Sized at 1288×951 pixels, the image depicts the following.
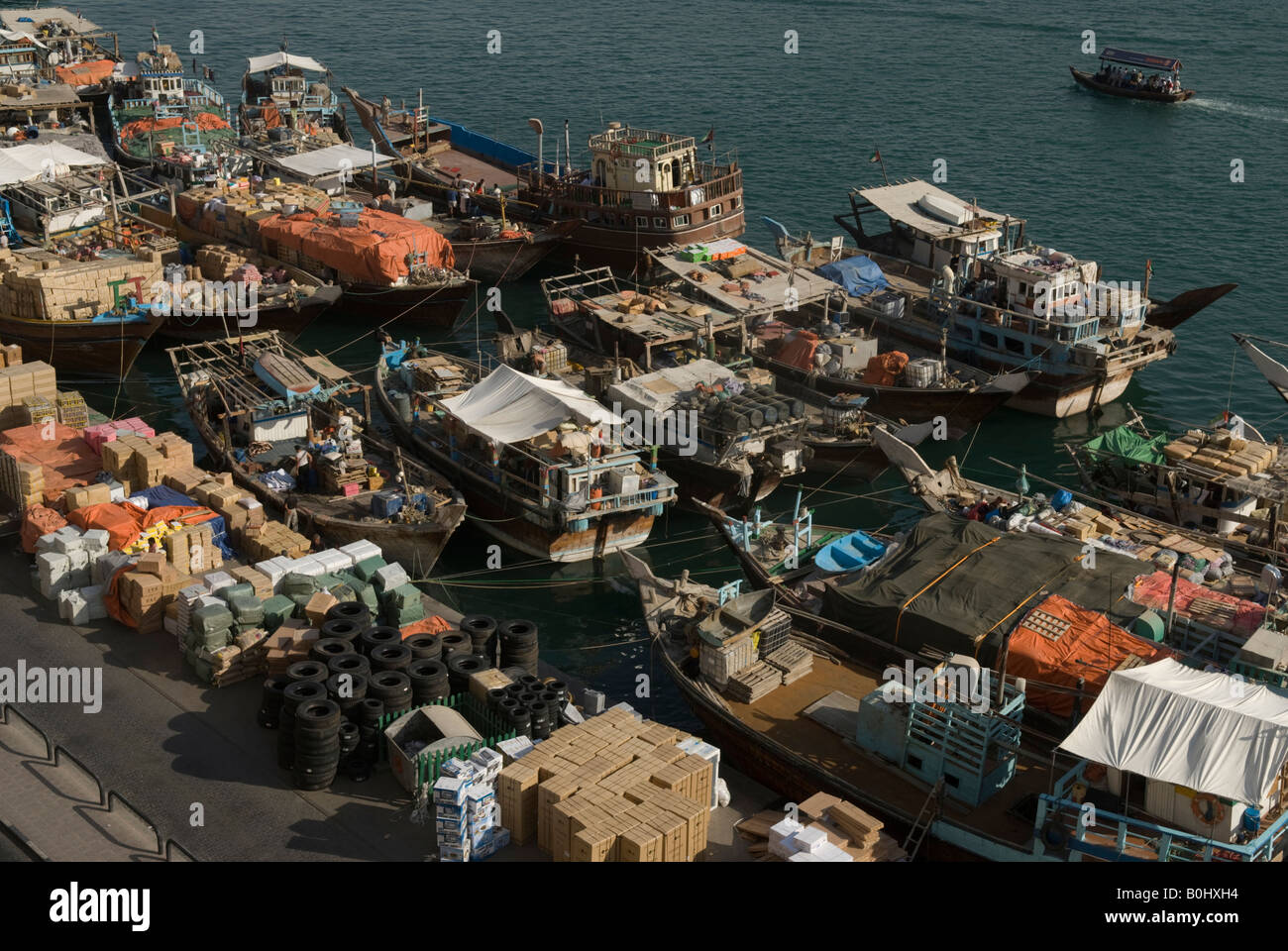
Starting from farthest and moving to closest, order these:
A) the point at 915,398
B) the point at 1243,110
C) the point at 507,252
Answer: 1. the point at 1243,110
2. the point at 507,252
3. the point at 915,398

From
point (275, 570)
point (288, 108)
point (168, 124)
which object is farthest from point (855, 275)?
point (168, 124)

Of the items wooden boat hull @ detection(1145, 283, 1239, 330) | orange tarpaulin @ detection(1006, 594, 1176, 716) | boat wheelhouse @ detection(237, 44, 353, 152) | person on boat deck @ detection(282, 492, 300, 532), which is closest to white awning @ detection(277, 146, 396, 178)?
boat wheelhouse @ detection(237, 44, 353, 152)

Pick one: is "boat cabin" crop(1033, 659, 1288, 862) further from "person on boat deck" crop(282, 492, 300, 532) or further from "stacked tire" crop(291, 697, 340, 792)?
"person on boat deck" crop(282, 492, 300, 532)

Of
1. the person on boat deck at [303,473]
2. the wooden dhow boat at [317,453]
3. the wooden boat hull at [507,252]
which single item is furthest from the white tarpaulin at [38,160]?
the person on boat deck at [303,473]

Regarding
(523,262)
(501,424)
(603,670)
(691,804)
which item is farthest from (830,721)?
(523,262)

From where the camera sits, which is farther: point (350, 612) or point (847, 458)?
point (847, 458)

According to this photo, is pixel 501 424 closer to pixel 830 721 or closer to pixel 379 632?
pixel 379 632

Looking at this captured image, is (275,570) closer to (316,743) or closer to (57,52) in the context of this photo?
(316,743)
